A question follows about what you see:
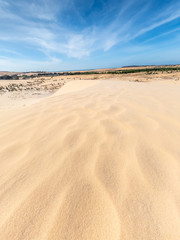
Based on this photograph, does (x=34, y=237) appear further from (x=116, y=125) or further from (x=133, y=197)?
(x=116, y=125)

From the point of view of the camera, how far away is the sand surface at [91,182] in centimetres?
71

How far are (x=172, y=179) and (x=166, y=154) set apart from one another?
0.88 feet

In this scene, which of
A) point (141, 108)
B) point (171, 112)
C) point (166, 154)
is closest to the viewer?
point (166, 154)

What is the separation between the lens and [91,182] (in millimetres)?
960

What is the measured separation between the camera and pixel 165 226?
0.70 m

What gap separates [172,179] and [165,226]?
34 centimetres

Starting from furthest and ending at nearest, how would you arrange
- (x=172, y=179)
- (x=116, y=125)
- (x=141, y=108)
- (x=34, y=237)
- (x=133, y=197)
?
(x=141, y=108), (x=116, y=125), (x=172, y=179), (x=133, y=197), (x=34, y=237)

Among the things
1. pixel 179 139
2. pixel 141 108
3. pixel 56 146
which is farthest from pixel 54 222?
pixel 141 108

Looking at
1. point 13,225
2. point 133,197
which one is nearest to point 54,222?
point 13,225

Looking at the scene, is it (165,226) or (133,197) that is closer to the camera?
(165,226)

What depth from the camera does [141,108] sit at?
7.79 feet

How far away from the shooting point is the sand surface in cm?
71

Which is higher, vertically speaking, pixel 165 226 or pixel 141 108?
pixel 165 226

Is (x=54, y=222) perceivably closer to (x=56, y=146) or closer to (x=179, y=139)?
(x=56, y=146)
